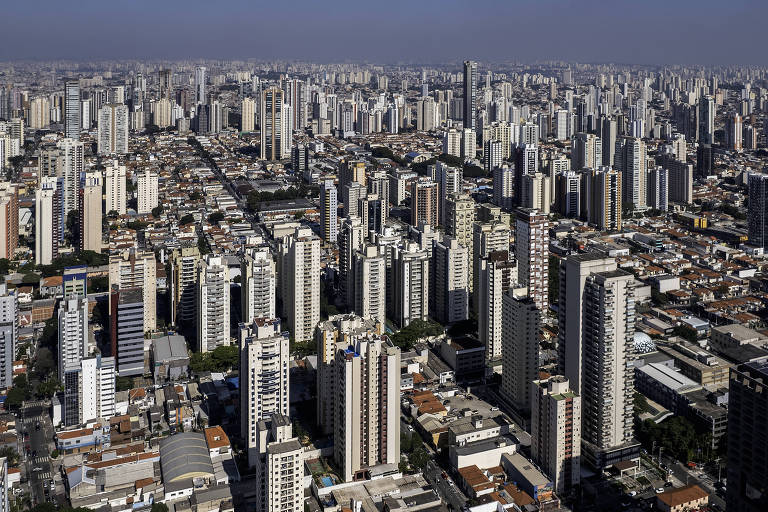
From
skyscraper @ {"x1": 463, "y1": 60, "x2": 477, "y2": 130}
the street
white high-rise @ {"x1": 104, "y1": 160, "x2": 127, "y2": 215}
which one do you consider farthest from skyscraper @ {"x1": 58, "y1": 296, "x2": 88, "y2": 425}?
skyscraper @ {"x1": 463, "y1": 60, "x2": 477, "y2": 130}

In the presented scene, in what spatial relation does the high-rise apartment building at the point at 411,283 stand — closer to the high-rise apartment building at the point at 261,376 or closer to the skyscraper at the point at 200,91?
the high-rise apartment building at the point at 261,376

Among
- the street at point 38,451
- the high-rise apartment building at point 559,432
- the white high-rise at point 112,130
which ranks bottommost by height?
the street at point 38,451

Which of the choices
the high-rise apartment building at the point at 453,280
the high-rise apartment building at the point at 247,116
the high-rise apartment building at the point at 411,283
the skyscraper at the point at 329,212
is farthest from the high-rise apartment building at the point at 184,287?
the high-rise apartment building at the point at 247,116

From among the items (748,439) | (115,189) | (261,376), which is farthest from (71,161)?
(748,439)

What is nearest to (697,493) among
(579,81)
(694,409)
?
(694,409)

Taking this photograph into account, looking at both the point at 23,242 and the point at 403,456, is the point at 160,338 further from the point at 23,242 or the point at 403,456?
the point at 23,242
